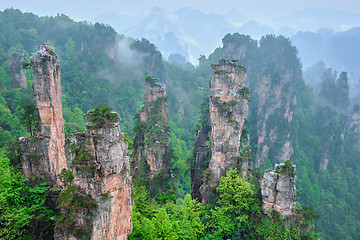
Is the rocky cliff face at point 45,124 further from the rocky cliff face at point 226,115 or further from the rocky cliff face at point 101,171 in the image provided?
the rocky cliff face at point 226,115

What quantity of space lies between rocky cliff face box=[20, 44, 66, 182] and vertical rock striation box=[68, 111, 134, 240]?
637 cm

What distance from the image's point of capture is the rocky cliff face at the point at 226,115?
23250 millimetres

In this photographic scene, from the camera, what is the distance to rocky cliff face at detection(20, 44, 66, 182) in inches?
647

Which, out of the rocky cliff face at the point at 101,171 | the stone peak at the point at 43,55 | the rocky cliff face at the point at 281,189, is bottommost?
the rocky cliff face at the point at 281,189

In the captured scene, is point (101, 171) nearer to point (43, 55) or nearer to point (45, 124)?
point (45, 124)

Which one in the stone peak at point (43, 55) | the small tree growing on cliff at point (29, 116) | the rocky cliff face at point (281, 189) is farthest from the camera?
the rocky cliff face at point (281, 189)

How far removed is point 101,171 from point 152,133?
15.4 metres

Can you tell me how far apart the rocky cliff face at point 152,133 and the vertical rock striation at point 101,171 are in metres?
14.2

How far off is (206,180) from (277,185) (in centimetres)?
798

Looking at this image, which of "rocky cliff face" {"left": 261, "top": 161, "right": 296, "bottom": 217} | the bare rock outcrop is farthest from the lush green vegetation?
the bare rock outcrop

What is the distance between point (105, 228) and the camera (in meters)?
11.7

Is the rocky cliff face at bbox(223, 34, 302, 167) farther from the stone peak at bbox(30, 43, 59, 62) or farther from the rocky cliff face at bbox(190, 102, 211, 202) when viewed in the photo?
the stone peak at bbox(30, 43, 59, 62)

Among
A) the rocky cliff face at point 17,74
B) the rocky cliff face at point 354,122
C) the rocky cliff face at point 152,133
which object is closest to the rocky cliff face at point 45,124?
the rocky cliff face at point 152,133

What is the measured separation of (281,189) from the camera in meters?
17.5
